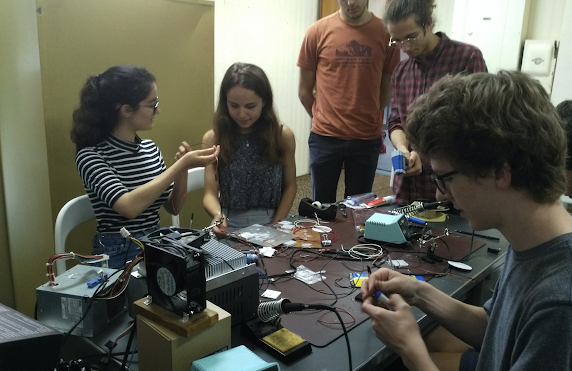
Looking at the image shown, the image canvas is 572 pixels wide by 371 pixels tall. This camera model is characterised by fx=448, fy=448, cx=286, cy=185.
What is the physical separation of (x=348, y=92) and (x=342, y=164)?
1.34 ft

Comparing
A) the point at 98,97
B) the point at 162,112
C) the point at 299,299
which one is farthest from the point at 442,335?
the point at 162,112

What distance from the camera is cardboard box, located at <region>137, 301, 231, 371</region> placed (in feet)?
2.77

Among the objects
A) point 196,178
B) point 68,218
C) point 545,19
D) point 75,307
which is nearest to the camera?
point 75,307

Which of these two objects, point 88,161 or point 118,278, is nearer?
point 118,278

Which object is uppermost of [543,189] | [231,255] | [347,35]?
[347,35]

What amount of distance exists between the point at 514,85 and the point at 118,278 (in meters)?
0.96

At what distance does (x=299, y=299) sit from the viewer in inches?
47.4

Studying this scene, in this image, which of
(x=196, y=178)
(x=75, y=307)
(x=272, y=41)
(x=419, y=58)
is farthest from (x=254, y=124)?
Result: (x=272, y=41)

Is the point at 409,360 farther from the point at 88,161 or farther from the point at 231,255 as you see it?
the point at 88,161

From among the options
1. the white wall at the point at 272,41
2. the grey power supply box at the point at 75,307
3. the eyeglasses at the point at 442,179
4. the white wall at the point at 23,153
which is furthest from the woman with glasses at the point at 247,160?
the white wall at the point at 272,41

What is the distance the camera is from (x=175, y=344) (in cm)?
84

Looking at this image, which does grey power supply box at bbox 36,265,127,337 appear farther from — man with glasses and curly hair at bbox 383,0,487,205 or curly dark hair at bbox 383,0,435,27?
curly dark hair at bbox 383,0,435,27

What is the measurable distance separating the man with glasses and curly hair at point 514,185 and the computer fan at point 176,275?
45 cm

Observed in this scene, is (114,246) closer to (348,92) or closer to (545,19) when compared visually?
(348,92)
